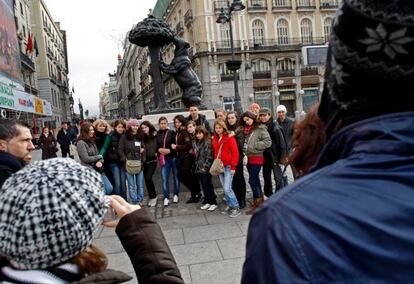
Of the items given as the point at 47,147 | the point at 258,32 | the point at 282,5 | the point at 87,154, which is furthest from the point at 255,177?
the point at 282,5

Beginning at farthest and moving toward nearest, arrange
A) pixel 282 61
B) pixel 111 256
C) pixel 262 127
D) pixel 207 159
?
pixel 282 61, pixel 207 159, pixel 262 127, pixel 111 256

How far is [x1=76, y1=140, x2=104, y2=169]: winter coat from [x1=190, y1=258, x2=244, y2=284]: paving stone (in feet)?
10.5

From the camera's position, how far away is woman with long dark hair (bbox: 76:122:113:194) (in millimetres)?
6343

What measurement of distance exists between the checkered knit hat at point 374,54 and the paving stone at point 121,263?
3691 mm

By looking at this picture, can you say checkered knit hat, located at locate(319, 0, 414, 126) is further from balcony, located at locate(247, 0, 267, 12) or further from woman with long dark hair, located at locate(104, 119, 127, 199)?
balcony, located at locate(247, 0, 267, 12)

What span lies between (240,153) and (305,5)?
41.6 m

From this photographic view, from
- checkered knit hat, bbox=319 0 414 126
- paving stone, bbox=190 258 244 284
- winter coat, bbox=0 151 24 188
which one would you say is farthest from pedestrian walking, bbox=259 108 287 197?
checkered knit hat, bbox=319 0 414 126

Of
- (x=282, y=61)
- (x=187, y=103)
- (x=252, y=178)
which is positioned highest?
(x=282, y=61)

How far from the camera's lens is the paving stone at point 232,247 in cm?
419

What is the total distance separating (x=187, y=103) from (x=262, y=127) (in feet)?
12.9

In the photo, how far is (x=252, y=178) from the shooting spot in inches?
242

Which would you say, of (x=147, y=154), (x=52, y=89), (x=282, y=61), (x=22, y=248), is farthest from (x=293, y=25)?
(x=22, y=248)

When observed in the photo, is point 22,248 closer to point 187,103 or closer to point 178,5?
point 187,103

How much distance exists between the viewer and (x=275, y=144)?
6.21 meters
